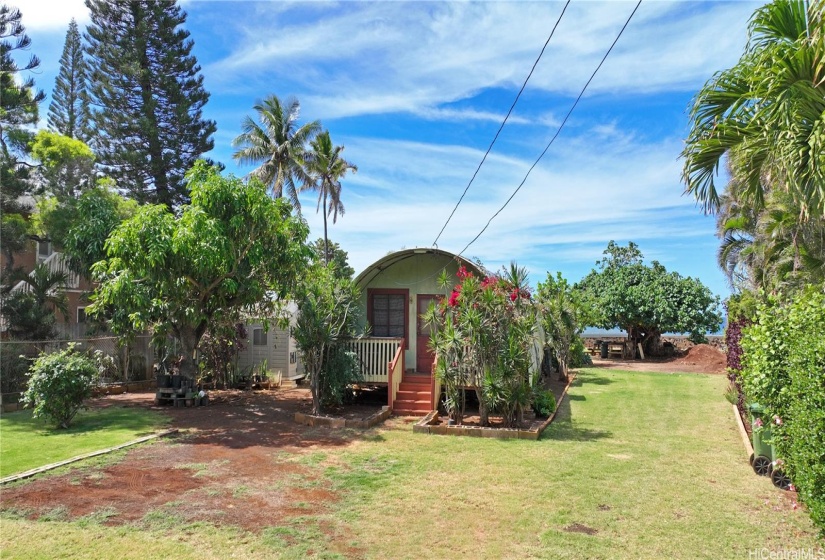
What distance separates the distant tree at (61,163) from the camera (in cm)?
1825

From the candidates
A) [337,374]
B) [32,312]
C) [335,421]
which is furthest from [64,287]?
[335,421]

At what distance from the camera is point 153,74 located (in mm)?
28094

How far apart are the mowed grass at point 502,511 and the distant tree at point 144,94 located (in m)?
24.2

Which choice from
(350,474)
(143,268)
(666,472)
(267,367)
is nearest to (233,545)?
(350,474)

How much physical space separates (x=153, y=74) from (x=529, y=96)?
25.2 m

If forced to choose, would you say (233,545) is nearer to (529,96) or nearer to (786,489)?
(786,489)

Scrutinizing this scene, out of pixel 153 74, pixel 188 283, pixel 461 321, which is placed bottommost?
pixel 461 321

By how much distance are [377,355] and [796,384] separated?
32.0 ft

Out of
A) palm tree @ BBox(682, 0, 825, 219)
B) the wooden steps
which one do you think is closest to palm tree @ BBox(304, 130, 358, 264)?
the wooden steps

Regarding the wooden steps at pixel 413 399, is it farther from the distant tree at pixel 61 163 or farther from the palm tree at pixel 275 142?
the palm tree at pixel 275 142

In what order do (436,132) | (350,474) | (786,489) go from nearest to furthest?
(786,489) → (350,474) → (436,132)

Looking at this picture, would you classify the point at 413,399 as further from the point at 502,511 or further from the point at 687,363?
the point at 687,363

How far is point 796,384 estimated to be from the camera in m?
5.23

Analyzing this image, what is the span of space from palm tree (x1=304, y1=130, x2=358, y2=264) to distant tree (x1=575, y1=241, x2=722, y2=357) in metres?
16.0
